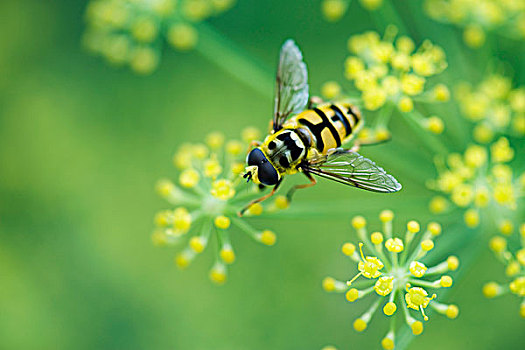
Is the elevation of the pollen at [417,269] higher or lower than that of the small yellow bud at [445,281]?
lower

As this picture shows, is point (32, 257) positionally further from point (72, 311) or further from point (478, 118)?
point (478, 118)

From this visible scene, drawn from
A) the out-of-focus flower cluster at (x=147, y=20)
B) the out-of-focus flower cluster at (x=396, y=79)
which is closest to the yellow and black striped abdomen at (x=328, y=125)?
the out-of-focus flower cluster at (x=396, y=79)

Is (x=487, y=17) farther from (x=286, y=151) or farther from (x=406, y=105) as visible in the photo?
(x=286, y=151)

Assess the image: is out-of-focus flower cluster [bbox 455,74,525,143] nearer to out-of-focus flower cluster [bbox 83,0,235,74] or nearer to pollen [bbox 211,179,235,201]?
pollen [bbox 211,179,235,201]

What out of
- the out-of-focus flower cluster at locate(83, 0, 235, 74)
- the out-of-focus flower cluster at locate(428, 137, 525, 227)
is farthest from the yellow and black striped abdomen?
the out-of-focus flower cluster at locate(83, 0, 235, 74)

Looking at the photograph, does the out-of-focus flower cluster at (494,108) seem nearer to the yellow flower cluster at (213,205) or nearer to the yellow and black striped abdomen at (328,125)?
the yellow and black striped abdomen at (328,125)

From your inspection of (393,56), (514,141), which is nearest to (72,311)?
(393,56)
